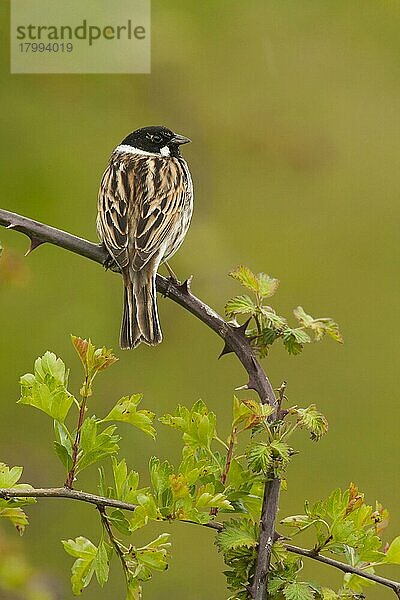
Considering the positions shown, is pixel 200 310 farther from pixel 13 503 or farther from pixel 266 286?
pixel 13 503

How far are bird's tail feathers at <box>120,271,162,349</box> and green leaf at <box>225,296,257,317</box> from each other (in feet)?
1.42

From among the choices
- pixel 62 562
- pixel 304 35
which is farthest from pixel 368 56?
pixel 62 562

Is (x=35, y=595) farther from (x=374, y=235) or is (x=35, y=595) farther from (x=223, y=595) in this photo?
(x=374, y=235)

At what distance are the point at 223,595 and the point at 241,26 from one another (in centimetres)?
183

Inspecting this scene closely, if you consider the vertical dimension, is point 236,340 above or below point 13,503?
above

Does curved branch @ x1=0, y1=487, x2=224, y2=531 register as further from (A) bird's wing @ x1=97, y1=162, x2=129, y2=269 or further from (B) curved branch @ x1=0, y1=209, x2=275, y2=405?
(A) bird's wing @ x1=97, y1=162, x2=129, y2=269

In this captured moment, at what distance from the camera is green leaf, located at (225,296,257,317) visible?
107 cm

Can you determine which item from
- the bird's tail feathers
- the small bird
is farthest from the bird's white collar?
the bird's tail feathers

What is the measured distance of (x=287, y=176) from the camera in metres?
3.42

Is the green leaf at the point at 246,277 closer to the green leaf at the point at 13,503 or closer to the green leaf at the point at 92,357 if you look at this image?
the green leaf at the point at 92,357

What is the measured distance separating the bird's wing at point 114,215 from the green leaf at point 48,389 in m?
0.60

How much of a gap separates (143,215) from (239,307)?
35.5 inches

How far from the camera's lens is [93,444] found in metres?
1.00

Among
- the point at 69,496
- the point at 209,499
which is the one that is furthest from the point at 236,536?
the point at 69,496
